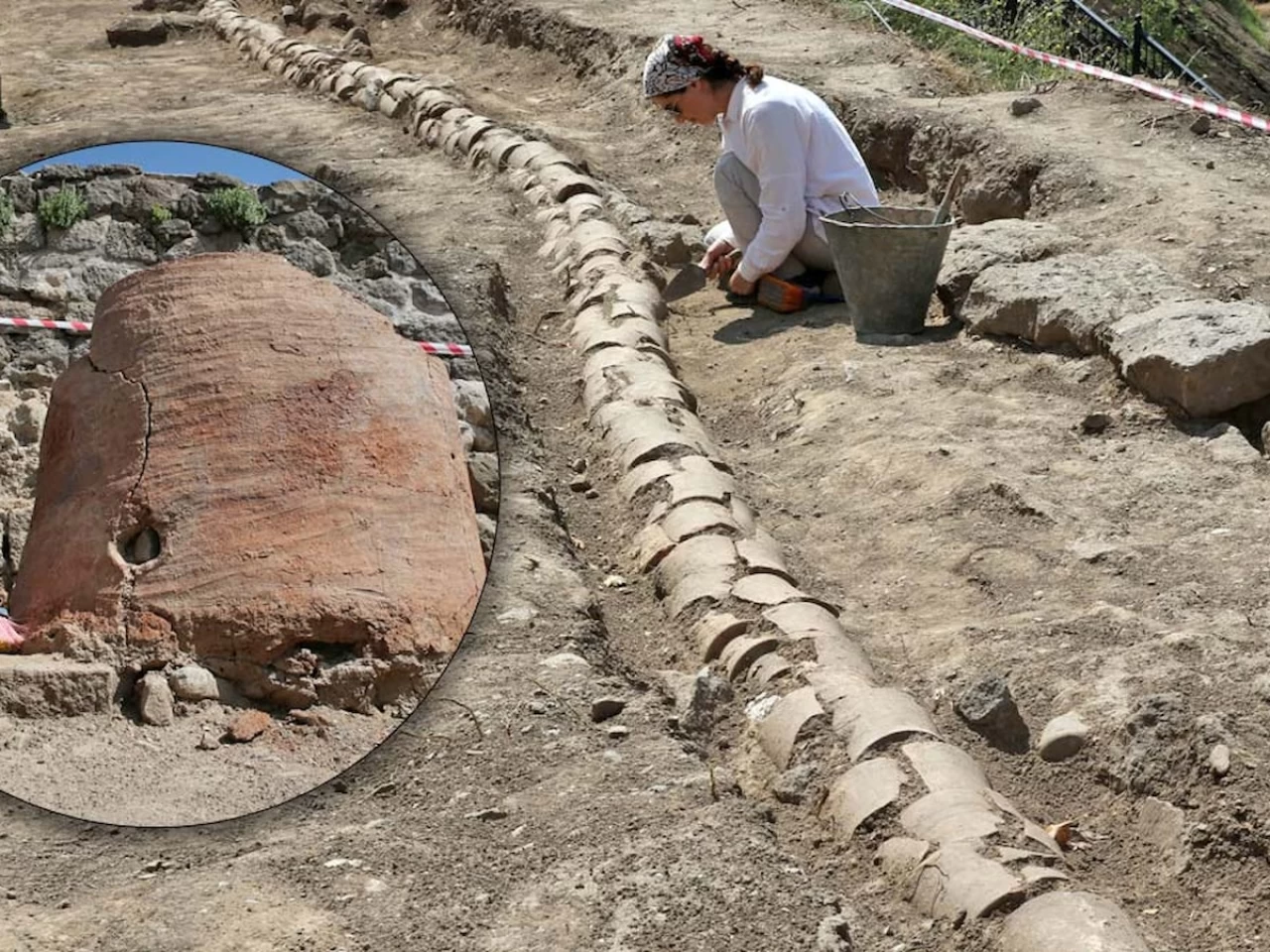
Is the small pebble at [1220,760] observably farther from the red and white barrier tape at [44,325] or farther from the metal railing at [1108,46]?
the metal railing at [1108,46]

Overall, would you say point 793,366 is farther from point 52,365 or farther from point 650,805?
point 52,365

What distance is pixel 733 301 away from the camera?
23.4 feet

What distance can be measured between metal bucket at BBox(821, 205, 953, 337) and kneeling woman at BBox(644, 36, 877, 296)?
0.30 m

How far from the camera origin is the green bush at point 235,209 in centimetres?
235

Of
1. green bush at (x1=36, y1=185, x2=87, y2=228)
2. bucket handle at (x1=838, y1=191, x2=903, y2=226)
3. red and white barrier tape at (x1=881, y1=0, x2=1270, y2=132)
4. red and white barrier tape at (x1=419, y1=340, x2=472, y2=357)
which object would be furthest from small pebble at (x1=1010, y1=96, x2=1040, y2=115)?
green bush at (x1=36, y1=185, x2=87, y2=228)

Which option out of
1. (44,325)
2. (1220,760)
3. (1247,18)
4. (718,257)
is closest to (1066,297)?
(718,257)

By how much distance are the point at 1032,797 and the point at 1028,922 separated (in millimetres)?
797

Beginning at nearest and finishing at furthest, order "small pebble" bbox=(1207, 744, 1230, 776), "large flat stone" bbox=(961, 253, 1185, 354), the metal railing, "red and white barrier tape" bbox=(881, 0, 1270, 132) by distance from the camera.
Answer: "small pebble" bbox=(1207, 744, 1230, 776)
"large flat stone" bbox=(961, 253, 1185, 354)
"red and white barrier tape" bbox=(881, 0, 1270, 132)
the metal railing

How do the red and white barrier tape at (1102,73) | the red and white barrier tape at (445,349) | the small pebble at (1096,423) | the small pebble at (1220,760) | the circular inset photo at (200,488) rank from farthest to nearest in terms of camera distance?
the red and white barrier tape at (1102,73) → the small pebble at (1096,423) → the small pebble at (1220,760) → the red and white barrier tape at (445,349) → the circular inset photo at (200,488)

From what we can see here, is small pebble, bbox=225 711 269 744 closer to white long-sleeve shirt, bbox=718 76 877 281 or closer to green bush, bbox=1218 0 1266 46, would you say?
white long-sleeve shirt, bbox=718 76 877 281

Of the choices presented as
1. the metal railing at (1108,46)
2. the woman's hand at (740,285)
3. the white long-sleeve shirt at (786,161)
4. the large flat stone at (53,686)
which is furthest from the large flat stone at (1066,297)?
the metal railing at (1108,46)

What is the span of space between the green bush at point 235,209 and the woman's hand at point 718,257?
4.88 meters

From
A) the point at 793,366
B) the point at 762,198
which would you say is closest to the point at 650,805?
the point at 793,366

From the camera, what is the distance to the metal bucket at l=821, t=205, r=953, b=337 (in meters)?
6.18
